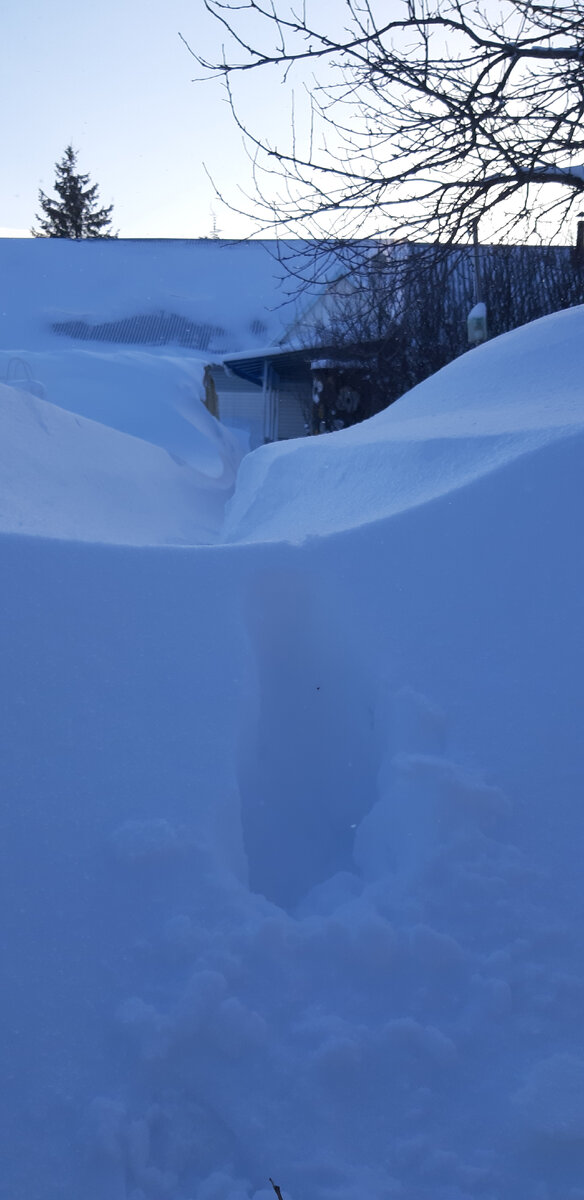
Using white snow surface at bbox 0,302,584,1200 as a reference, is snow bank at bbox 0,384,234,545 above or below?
above

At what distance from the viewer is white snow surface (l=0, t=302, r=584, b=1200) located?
143 centimetres

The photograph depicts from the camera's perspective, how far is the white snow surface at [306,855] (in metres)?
1.43

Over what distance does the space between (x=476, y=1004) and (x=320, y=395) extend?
10.3 meters

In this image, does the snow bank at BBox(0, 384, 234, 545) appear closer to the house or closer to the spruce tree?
the house

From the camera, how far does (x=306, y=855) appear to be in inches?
79.9

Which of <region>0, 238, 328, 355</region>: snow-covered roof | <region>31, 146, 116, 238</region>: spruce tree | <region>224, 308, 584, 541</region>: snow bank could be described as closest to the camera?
<region>224, 308, 584, 541</region>: snow bank

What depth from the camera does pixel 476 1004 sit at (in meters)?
1.58

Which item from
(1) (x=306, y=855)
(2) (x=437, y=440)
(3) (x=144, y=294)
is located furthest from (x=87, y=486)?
(3) (x=144, y=294)

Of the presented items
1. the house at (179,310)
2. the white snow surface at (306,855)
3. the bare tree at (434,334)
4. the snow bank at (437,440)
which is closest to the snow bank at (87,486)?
the snow bank at (437,440)

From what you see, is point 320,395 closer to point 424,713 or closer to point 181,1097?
point 424,713

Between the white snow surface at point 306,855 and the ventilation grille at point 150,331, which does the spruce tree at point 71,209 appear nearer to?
the ventilation grille at point 150,331

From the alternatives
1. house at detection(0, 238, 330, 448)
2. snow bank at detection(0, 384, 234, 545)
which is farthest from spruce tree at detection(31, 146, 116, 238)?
snow bank at detection(0, 384, 234, 545)

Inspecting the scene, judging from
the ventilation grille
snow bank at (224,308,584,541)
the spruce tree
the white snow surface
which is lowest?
the white snow surface

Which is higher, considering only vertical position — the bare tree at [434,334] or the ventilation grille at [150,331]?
the ventilation grille at [150,331]
